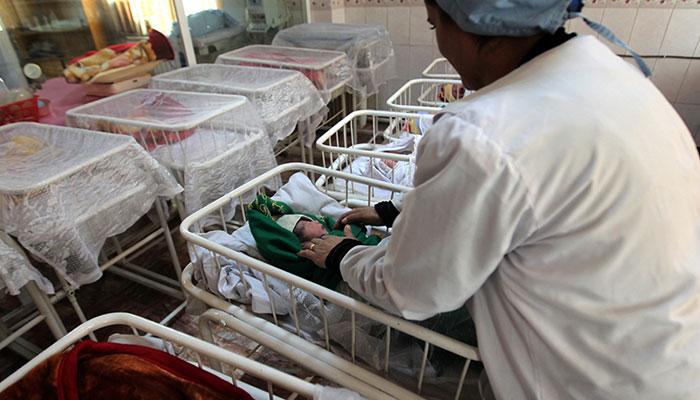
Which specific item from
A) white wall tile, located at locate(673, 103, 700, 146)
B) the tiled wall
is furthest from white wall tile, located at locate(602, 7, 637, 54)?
white wall tile, located at locate(673, 103, 700, 146)

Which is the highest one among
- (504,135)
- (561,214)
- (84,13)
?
(84,13)

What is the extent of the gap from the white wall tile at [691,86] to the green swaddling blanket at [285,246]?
345 cm

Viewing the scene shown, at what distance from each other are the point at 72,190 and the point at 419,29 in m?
3.37

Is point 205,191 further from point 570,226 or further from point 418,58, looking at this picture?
point 418,58

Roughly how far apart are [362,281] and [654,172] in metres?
0.53

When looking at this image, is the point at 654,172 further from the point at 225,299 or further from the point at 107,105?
the point at 107,105

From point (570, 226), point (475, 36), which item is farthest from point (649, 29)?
point (570, 226)

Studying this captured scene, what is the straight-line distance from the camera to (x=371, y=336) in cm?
100

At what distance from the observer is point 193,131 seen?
185 cm

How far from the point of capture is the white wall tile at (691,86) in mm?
3170

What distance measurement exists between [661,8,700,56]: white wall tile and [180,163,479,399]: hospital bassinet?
3.55 m

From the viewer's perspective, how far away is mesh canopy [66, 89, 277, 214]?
1667 mm

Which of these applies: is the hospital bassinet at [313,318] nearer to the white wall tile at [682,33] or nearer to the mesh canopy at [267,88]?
the mesh canopy at [267,88]

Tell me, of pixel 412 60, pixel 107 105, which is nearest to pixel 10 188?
pixel 107 105
